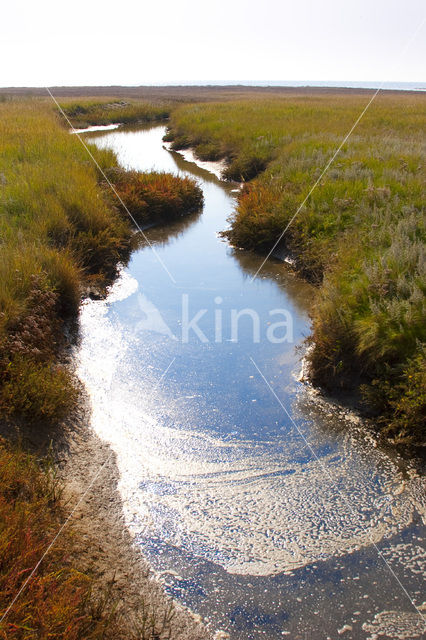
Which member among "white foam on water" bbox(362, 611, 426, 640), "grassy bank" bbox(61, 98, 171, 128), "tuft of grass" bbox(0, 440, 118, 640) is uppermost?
"grassy bank" bbox(61, 98, 171, 128)

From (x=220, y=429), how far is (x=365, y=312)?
205 centimetres

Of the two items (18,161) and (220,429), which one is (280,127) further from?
(220,429)

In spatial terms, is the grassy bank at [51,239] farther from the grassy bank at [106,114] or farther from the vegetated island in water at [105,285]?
the grassy bank at [106,114]

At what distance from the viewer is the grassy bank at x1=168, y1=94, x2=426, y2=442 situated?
467 centimetres

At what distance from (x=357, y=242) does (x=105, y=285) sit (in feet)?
13.0

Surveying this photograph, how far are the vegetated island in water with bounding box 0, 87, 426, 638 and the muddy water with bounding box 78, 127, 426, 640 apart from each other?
0.34 metres

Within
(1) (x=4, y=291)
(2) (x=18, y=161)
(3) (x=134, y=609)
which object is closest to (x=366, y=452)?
(3) (x=134, y=609)

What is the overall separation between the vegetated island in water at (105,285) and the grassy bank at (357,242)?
0.07 ft

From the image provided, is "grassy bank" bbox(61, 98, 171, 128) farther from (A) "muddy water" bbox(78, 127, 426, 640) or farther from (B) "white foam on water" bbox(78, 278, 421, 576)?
(B) "white foam on water" bbox(78, 278, 421, 576)

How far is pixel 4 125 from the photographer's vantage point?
16297 millimetres

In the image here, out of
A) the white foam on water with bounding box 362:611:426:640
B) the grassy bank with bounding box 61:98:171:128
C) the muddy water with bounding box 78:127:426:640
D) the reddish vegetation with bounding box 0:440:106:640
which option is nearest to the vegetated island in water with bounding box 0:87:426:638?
the reddish vegetation with bounding box 0:440:106:640

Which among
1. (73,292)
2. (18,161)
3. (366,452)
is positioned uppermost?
(18,161)

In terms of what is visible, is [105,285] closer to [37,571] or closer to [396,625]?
[37,571]

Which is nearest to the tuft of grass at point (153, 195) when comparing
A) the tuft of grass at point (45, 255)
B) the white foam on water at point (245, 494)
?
the tuft of grass at point (45, 255)
